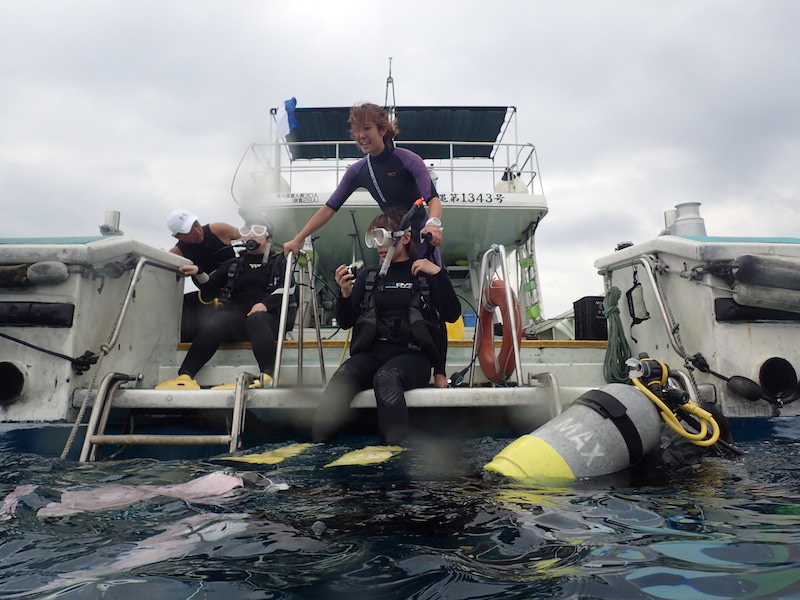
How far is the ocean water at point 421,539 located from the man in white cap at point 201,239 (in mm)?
2400

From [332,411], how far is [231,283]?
5.35 feet

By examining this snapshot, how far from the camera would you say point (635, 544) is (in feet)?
4.28

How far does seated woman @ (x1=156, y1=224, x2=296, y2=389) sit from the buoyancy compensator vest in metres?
0.79

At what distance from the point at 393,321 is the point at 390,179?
1156mm

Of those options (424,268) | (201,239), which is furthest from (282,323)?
(201,239)

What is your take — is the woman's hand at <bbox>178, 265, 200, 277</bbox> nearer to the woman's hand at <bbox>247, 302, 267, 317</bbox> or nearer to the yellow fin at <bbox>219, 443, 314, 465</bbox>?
the woman's hand at <bbox>247, 302, 267, 317</bbox>

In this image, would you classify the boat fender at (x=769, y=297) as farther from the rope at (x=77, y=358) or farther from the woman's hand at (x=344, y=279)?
the rope at (x=77, y=358)

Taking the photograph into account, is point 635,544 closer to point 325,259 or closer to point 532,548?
point 532,548

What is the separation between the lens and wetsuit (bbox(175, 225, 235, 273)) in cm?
443

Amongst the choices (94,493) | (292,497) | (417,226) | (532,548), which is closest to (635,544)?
(532,548)

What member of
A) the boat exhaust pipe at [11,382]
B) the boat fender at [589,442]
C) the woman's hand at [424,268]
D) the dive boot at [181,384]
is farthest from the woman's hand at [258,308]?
the boat fender at [589,442]

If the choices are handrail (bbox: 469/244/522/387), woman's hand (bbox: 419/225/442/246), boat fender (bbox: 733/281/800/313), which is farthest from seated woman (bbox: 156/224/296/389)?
boat fender (bbox: 733/281/800/313)

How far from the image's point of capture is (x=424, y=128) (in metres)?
8.62

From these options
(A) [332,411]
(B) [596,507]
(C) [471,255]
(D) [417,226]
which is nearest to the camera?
(B) [596,507]
